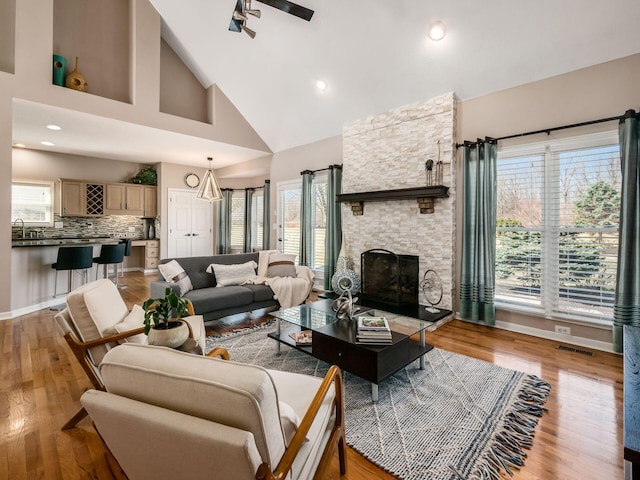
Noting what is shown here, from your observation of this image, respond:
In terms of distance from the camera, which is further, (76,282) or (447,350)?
(76,282)

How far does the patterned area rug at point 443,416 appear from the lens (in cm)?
164

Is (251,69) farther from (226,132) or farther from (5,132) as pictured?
(5,132)

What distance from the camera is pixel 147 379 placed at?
96cm

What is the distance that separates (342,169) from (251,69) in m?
2.21

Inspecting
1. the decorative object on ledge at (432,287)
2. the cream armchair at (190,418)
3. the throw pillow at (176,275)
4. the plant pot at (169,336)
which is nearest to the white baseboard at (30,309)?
the throw pillow at (176,275)

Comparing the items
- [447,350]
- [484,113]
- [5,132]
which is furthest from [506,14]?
[5,132]

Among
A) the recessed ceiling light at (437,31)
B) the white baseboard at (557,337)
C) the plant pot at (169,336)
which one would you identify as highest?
the recessed ceiling light at (437,31)

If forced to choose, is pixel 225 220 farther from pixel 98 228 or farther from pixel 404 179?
pixel 404 179

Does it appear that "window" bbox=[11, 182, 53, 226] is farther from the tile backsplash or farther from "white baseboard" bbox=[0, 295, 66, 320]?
"white baseboard" bbox=[0, 295, 66, 320]

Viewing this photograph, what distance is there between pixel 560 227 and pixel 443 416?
103 inches

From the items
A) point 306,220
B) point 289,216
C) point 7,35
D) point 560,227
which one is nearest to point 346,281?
point 306,220

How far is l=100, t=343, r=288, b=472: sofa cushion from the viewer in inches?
33.5

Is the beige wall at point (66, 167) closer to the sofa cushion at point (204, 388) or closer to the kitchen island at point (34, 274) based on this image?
the kitchen island at point (34, 274)

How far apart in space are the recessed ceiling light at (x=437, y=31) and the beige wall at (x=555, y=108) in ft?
3.03
